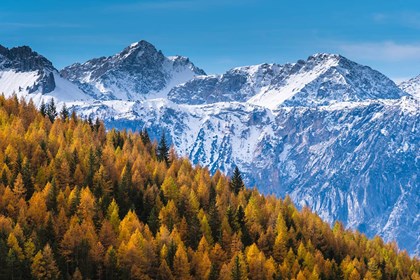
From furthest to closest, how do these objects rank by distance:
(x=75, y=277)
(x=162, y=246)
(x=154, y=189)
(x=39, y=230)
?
(x=154, y=189) < (x=162, y=246) < (x=39, y=230) < (x=75, y=277)

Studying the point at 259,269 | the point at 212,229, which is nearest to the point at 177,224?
the point at 212,229

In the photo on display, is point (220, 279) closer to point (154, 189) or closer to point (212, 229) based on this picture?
point (212, 229)

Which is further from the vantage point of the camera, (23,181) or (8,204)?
(23,181)

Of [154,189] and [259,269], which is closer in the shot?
[259,269]

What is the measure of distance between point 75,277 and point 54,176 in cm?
4921

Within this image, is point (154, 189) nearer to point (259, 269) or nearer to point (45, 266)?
point (259, 269)

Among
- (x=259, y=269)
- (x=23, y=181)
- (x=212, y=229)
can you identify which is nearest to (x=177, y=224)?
(x=212, y=229)

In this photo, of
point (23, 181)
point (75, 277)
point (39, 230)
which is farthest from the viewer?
point (23, 181)

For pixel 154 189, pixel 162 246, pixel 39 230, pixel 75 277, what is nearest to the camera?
pixel 75 277

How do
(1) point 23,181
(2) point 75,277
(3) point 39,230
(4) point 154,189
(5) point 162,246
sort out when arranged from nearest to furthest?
1. (2) point 75,277
2. (3) point 39,230
3. (5) point 162,246
4. (1) point 23,181
5. (4) point 154,189

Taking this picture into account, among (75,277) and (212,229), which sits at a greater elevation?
(212,229)

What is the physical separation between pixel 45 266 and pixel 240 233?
62.1 metres

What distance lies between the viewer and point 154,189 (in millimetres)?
195625

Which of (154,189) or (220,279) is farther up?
(154,189)
